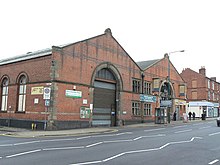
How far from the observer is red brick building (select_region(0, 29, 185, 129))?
80.1 ft

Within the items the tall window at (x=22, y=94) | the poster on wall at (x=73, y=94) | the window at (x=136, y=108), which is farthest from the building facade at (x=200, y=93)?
the tall window at (x=22, y=94)

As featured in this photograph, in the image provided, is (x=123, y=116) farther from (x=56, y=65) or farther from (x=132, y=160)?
(x=132, y=160)

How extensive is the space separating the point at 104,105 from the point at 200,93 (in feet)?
124

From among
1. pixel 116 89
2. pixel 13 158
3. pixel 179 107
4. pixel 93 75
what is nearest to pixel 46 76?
pixel 93 75

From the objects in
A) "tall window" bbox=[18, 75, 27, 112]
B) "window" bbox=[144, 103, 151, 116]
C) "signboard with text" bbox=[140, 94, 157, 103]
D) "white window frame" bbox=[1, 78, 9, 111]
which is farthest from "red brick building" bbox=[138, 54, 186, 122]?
"white window frame" bbox=[1, 78, 9, 111]

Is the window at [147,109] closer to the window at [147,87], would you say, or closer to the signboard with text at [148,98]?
the signboard with text at [148,98]

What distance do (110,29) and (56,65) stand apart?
994 centimetres

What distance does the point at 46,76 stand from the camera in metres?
24.6

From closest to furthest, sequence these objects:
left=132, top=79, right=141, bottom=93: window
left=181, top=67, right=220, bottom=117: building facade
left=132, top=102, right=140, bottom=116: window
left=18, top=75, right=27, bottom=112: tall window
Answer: left=18, top=75, right=27, bottom=112: tall window, left=132, top=102, right=140, bottom=116: window, left=132, top=79, right=141, bottom=93: window, left=181, top=67, right=220, bottom=117: building facade

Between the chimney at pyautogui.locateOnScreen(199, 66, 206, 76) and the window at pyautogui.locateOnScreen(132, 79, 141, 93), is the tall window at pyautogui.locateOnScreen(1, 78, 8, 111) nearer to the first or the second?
the window at pyautogui.locateOnScreen(132, 79, 141, 93)

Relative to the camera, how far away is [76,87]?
2636 cm

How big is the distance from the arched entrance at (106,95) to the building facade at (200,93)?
111 feet

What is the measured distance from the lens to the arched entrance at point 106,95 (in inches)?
1149

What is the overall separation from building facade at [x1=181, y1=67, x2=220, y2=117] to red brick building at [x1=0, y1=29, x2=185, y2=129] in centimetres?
2768
